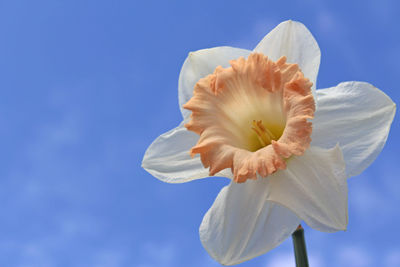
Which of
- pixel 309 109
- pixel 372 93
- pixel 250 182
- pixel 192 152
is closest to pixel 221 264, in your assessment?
pixel 250 182

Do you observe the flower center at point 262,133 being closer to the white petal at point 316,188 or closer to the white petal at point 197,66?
the white petal at point 316,188

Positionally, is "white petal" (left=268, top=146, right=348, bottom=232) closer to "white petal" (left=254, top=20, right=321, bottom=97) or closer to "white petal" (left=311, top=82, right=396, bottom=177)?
"white petal" (left=311, top=82, right=396, bottom=177)

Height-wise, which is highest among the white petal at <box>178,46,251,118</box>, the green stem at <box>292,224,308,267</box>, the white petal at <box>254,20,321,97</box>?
the white petal at <box>178,46,251,118</box>

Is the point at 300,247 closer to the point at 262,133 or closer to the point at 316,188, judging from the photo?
the point at 316,188

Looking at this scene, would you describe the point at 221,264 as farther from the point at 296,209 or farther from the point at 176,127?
the point at 176,127

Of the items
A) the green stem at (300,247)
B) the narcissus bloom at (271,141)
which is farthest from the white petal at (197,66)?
the green stem at (300,247)

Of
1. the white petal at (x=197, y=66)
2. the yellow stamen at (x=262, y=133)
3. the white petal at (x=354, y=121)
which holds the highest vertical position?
the white petal at (x=197, y=66)

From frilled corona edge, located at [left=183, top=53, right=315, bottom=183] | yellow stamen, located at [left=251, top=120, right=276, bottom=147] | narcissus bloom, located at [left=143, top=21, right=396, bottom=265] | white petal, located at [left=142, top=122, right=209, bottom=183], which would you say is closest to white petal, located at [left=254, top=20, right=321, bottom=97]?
narcissus bloom, located at [left=143, top=21, right=396, bottom=265]
